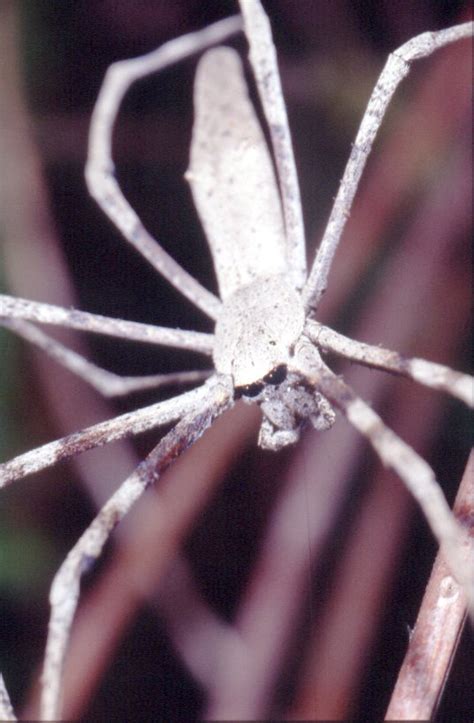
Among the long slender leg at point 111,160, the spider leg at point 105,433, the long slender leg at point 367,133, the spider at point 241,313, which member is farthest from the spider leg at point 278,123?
the spider leg at point 105,433

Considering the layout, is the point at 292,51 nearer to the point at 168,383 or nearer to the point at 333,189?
the point at 333,189

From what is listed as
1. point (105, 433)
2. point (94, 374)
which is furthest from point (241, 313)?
point (94, 374)

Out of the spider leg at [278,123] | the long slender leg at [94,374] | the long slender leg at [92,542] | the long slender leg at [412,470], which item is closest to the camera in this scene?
the long slender leg at [412,470]

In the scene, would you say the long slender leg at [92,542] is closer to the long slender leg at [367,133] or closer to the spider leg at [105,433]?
the spider leg at [105,433]

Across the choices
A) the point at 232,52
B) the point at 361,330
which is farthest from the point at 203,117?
the point at 361,330

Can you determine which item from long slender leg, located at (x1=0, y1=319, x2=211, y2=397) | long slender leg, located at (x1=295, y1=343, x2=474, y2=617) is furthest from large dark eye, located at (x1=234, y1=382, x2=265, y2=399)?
long slender leg, located at (x1=0, y1=319, x2=211, y2=397)
